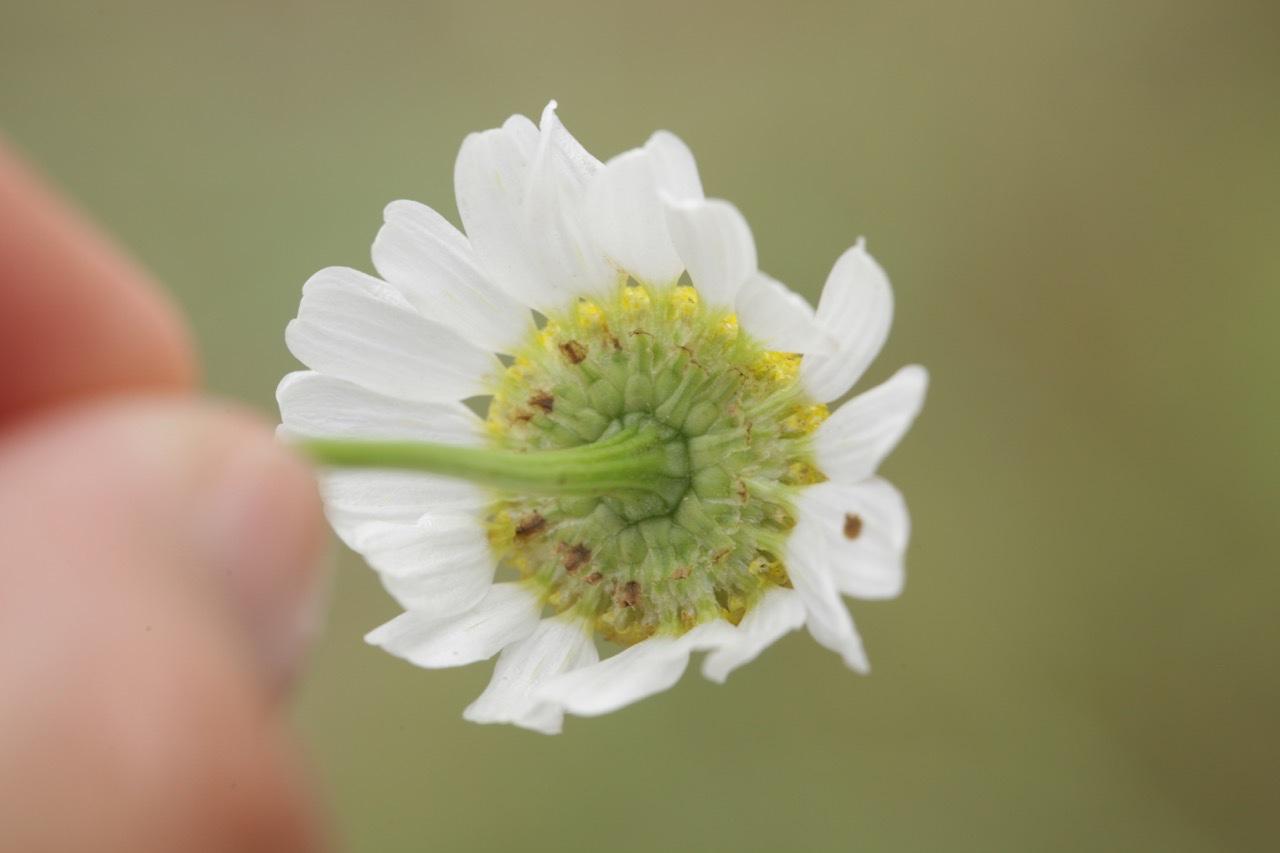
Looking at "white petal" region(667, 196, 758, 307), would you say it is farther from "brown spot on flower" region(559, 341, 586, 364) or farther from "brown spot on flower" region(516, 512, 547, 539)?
"brown spot on flower" region(516, 512, 547, 539)

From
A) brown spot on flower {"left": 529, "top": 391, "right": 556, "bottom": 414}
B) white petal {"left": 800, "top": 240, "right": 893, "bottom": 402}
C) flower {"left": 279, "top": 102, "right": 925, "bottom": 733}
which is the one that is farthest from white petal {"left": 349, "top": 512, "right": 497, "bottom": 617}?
white petal {"left": 800, "top": 240, "right": 893, "bottom": 402}

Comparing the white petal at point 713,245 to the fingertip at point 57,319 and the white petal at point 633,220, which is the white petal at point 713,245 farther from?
the fingertip at point 57,319

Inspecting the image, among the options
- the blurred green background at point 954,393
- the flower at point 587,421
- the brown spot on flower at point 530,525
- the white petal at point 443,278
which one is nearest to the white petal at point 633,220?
the flower at point 587,421

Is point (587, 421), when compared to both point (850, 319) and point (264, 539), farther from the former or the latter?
point (264, 539)

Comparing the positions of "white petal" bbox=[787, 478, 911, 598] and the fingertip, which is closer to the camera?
"white petal" bbox=[787, 478, 911, 598]

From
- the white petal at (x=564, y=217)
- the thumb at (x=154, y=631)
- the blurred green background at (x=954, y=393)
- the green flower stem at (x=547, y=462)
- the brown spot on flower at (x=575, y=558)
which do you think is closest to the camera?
the thumb at (x=154, y=631)

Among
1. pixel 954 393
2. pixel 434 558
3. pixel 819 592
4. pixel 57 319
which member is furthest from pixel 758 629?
pixel 954 393
